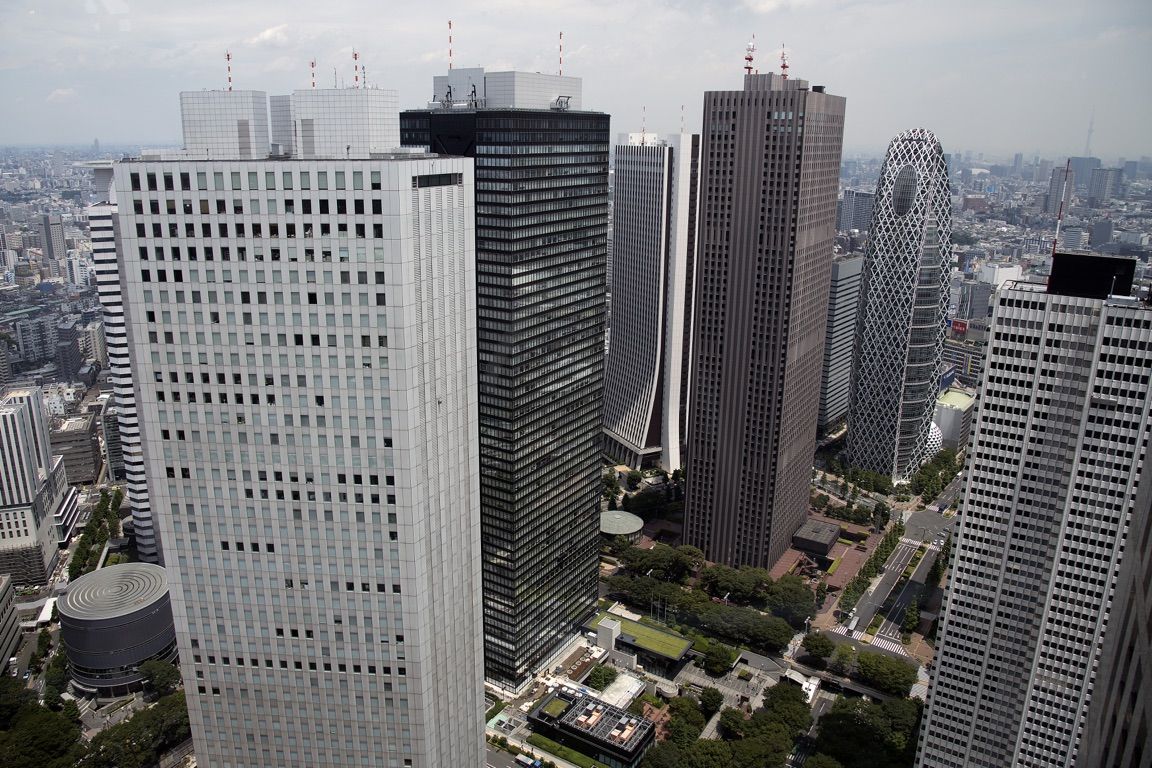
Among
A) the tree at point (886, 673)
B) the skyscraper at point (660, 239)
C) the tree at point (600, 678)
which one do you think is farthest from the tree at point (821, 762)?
the skyscraper at point (660, 239)

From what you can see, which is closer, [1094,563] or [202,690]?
[202,690]

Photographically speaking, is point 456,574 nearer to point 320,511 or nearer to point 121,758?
point 320,511

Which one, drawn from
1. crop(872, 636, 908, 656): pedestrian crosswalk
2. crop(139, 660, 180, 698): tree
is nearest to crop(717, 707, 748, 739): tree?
crop(872, 636, 908, 656): pedestrian crosswalk

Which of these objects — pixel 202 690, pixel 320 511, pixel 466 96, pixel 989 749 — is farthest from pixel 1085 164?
pixel 202 690

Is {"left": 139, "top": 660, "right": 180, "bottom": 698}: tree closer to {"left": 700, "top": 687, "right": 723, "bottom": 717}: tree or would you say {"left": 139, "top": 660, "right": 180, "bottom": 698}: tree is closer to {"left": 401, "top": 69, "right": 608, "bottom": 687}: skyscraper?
{"left": 401, "top": 69, "right": 608, "bottom": 687}: skyscraper

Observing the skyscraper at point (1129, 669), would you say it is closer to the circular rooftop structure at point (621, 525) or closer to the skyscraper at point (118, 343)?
the circular rooftop structure at point (621, 525)

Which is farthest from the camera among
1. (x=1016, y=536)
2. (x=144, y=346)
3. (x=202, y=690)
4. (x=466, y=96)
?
(x=466, y=96)
